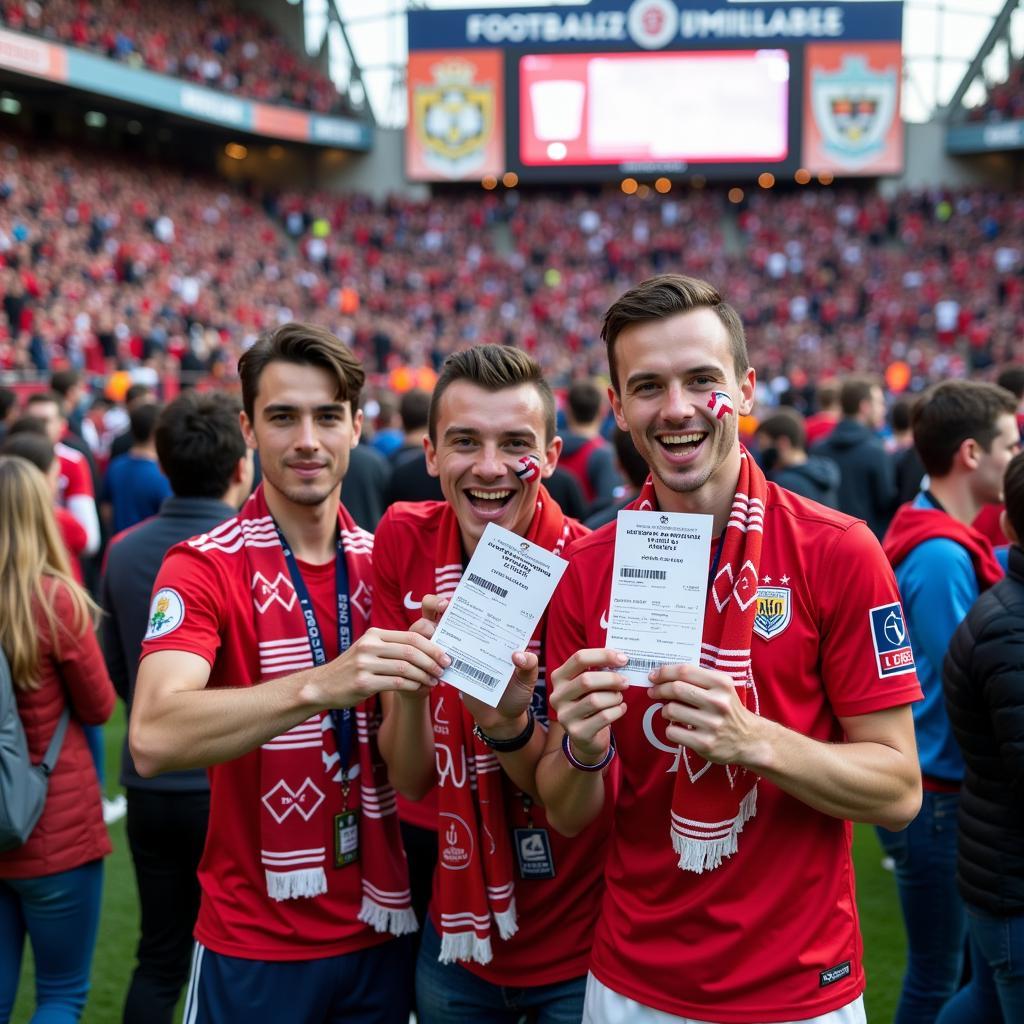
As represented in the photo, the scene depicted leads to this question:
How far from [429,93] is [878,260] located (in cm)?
1291

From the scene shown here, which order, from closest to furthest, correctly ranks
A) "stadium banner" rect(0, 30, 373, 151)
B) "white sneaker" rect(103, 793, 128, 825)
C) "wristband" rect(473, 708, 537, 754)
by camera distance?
"wristband" rect(473, 708, 537, 754) → "white sneaker" rect(103, 793, 128, 825) → "stadium banner" rect(0, 30, 373, 151)

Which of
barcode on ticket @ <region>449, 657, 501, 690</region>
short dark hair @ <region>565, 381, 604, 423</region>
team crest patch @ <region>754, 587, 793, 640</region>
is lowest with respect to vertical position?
barcode on ticket @ <region>449, 657, 501, 690</region>

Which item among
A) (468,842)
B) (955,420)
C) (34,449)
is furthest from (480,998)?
(34,449)

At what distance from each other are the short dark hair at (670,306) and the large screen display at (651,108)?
26591mm

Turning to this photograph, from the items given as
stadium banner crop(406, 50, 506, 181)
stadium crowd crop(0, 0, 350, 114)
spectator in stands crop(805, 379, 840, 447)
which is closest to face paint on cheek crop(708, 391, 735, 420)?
spectator in stands crop(805, 379, 840, 447)

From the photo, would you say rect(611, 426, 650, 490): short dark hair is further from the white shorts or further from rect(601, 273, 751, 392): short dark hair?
the white shorts

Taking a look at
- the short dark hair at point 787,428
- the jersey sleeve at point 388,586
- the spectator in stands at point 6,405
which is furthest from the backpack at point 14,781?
the spectator in stands at point 6,405

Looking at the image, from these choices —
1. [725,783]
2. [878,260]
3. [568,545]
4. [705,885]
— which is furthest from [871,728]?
[878,260]

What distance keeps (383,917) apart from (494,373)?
1.18 meters

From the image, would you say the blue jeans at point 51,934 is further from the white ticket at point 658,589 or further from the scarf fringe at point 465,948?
the white ticket at point 658,589

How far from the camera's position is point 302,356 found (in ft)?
8.09

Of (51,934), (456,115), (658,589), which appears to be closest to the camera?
(658,589)

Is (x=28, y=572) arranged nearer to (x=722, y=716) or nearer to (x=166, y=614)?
(x=166, y=614)

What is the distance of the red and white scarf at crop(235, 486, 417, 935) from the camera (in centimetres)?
230
